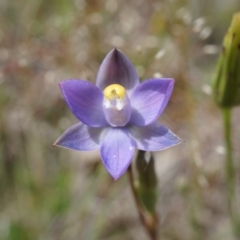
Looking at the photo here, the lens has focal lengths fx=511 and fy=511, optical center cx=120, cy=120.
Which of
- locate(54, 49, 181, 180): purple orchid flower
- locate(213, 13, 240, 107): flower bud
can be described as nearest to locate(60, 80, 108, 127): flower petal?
locate(54, 49, 181, 180): purple orchid flower

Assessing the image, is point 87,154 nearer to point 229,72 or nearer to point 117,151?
point 229,72

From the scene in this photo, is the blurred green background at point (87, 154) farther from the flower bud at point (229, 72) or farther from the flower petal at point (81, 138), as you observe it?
the flower petal at point (81, 138)

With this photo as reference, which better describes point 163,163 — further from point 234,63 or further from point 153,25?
point 234,63

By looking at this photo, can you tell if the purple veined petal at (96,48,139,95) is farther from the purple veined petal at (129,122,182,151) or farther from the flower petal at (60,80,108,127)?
the purple veined petal at (129,122,182,151)

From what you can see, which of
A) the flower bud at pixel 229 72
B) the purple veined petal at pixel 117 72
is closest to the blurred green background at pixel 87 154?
→ the flower bud at pixel 229 72

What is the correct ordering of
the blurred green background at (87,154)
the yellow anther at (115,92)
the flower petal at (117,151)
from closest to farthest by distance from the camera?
the flower petal at (117,151) → the yellow anther at (115,92) → the blurred green background at (87,154)

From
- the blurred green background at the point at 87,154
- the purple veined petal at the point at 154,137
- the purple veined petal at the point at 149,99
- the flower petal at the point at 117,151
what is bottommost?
the blurred green background at the point at 87,154

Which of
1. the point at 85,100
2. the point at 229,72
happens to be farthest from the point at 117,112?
the point at 229,72

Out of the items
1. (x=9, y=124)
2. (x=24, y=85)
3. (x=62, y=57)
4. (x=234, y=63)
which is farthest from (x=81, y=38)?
(x=234, y=63)

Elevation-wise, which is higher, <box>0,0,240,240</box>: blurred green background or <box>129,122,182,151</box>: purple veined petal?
→ <box>129,122,182,151</box>: purple veined petal
